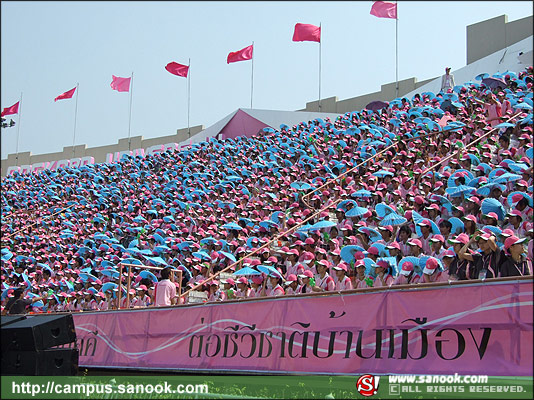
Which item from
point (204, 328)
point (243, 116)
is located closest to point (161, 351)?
point (204, 328)

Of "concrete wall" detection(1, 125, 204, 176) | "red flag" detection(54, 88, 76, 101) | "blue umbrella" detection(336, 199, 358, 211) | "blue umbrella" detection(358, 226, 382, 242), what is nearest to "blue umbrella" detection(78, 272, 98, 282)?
"blue umbrella" detection(336, 199, 358, 211)

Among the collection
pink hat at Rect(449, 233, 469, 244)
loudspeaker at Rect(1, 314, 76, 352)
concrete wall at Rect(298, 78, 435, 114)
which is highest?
concrete wall at Rect(298, 78, 435, 114)

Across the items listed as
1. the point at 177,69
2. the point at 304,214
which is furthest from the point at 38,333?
the point at 177,69

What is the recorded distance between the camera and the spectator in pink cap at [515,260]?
298 inches

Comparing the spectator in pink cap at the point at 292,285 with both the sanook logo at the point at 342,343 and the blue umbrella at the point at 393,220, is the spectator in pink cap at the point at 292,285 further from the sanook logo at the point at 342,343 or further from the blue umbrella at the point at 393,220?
the blue umbrella at the point at 393,220

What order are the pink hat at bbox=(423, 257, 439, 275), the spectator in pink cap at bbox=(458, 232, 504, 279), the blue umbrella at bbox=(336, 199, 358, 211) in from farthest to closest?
the blue umbrella at bbox=(336, 199, 358, 211) < the pink hat at bbox=(423, 257, 439, 275) < the spectator in pink cap at bbox=(458, 232, 504, 279)

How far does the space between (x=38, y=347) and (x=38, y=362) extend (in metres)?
0.17

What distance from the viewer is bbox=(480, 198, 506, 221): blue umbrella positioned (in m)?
10.3

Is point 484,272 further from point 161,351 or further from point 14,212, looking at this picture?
point 14,212

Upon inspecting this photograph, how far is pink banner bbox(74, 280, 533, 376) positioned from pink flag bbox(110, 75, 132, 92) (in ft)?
109


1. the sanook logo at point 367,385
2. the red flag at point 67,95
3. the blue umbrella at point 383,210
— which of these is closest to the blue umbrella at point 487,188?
the blue umbrella at point 383,210

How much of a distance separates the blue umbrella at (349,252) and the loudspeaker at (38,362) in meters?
4.30

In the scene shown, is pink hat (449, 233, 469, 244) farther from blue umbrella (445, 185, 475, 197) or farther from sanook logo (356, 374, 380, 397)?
blue umbrella (445, 185, 475, 197)

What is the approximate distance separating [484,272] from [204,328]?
3976 mm
